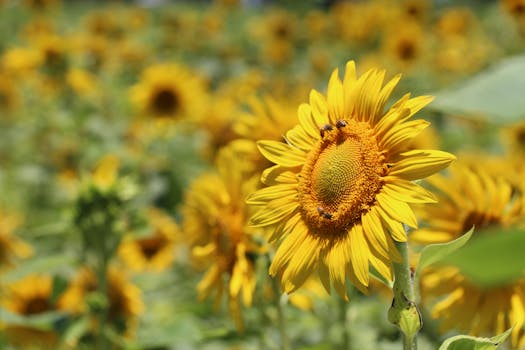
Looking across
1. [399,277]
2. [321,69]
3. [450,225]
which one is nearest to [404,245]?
[399,277]

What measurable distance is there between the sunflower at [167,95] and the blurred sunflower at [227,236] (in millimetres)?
3017

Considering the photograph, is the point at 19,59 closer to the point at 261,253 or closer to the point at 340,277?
the point at 261,253

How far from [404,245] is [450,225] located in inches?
18.5

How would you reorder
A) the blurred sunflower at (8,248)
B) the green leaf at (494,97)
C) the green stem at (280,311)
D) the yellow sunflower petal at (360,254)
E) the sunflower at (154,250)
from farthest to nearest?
the sunflower at (154,250) → the blurred sunflower at (8,248) → the green stem at (280,311) → the yellow sunflower petal at (360,254) → the green leaf at (494,97)

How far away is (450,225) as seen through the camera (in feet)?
4.67

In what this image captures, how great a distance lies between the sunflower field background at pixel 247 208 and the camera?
1013 millimetres

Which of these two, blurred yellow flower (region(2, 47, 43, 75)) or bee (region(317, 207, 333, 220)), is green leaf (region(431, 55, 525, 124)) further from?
blurred yellow flower (region(2, 47, 43, 75))

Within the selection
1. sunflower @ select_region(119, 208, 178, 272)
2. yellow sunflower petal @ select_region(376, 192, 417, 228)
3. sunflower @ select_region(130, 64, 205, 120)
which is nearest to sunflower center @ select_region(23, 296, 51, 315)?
sunflower @ select_region(119, 208, 178, 272)

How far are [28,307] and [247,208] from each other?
1303 millimetres

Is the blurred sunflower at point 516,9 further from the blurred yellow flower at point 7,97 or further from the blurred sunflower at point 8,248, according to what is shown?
the blurred yellow flower at point 7,97

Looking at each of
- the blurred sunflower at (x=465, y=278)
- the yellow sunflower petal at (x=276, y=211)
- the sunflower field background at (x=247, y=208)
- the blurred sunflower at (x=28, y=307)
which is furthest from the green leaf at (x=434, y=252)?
the blurred sunflower at (x=28, y=307)

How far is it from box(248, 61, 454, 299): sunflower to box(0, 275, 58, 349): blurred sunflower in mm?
1526

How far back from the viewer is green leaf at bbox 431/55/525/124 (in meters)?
0.87

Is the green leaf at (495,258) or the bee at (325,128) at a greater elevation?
the bee at (325,128)
